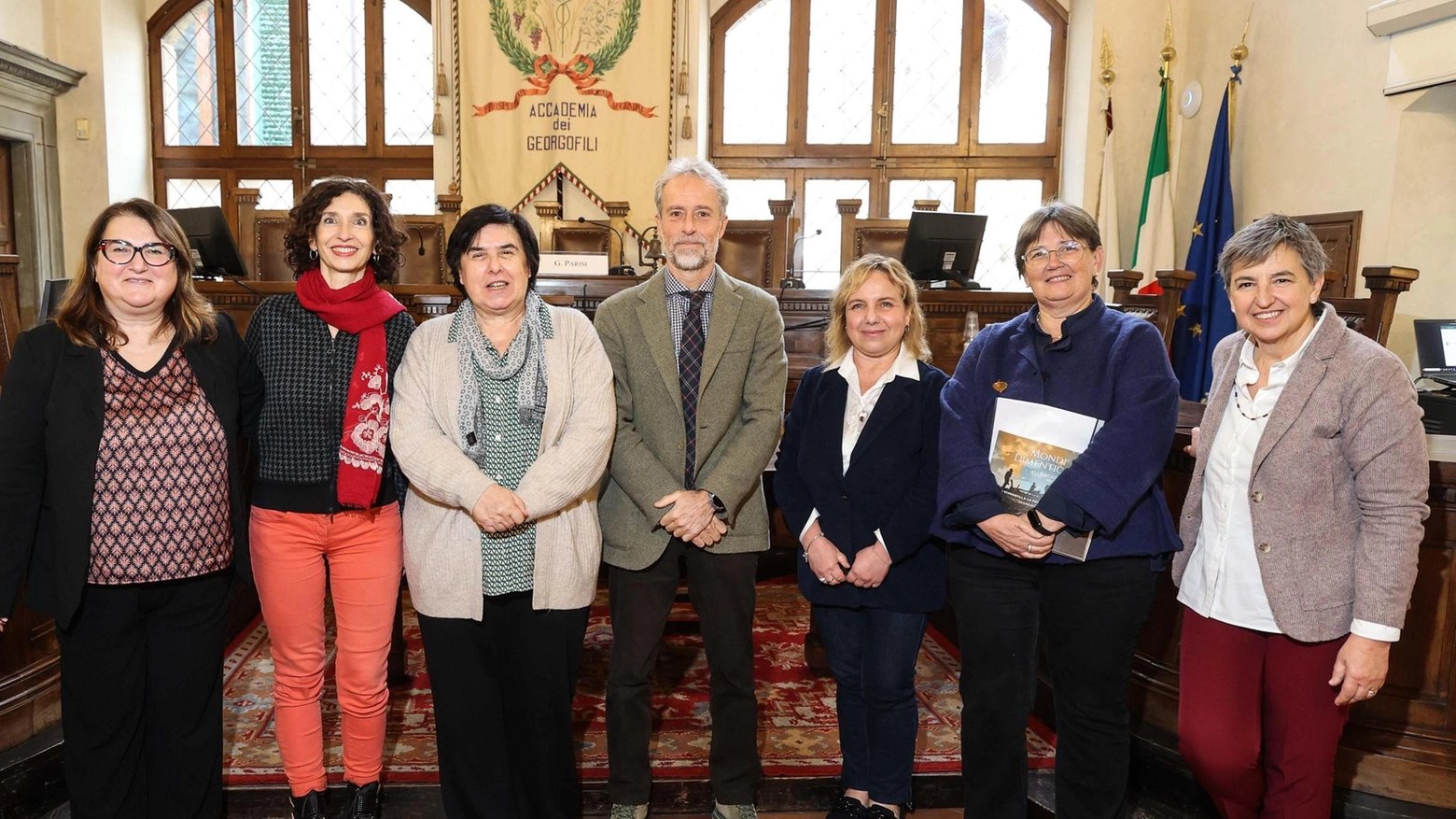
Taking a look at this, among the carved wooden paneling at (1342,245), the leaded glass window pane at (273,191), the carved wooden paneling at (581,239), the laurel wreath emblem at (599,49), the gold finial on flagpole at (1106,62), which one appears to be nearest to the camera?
the carved wooden paneling at (1342,245)

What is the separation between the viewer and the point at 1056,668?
183 centimetres

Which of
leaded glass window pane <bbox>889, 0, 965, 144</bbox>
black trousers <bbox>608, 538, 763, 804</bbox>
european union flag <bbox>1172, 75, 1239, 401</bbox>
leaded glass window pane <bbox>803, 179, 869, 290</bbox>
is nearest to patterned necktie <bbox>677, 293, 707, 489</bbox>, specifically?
black trousers <bbox>608, 538, 763, 804</bbox>

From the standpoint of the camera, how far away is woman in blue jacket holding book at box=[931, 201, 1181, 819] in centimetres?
172

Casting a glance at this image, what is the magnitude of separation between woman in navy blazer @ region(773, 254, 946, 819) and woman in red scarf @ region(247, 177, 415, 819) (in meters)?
0.92

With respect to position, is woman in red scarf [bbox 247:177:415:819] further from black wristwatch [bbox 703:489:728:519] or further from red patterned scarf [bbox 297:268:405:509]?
black wristwatch [bbox 703:489:728:519]

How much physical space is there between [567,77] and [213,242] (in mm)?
3090

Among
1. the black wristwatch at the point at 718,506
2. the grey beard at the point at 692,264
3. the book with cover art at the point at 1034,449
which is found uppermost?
the grey beard at the point at 692,264

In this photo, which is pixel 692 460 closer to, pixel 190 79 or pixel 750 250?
pixel 750 250

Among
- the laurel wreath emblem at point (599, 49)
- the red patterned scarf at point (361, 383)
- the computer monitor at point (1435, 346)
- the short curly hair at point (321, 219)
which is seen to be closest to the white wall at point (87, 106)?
the laurel wreath emblem at point (599, 49)

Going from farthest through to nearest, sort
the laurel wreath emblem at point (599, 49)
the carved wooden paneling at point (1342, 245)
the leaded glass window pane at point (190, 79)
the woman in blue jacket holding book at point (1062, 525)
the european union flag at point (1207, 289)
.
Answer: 1. the leaded glass window pane at point (190, 79)
2. the laurel wreath emblem at point (599, 49)
3. the european union flag at point (1207, 289)
4. the carved wooden paneling at point (1342, 245)
5. the woman in blue jacket holding book at point (1062, 525)

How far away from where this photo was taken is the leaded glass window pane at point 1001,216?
23.9ft

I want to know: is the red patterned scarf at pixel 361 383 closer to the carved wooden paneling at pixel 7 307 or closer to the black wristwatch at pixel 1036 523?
the carved wooden paneling at pixel 7 307

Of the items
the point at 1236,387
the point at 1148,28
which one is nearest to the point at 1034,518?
the point at 1236,387

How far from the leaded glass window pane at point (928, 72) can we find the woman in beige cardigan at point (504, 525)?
5.98 meters
